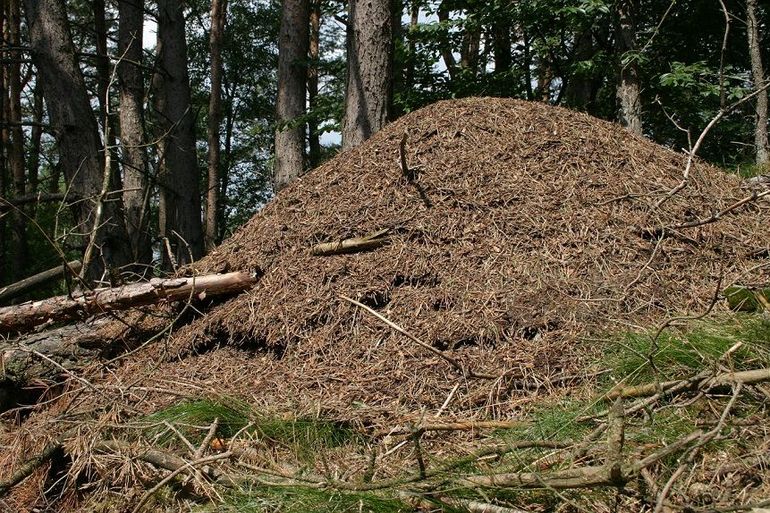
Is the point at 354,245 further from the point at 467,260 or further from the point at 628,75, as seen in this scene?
the point at 628,75

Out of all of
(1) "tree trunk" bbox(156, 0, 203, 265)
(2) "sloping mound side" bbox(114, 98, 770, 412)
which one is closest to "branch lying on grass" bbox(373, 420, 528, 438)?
(2) "sloping mound side" bbox(114, 98, 770, 412)

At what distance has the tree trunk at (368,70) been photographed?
676 cm

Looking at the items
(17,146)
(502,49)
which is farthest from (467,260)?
(17,146)

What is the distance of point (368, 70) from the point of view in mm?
6820

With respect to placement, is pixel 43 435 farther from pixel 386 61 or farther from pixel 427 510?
pixel 386 61

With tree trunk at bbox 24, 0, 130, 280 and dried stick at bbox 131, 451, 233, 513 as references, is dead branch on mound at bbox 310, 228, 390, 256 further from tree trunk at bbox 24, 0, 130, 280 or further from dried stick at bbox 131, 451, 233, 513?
tree trunk at bbox 24, 0, 130, 280

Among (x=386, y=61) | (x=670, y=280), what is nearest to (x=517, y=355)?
(x=670, y=280)

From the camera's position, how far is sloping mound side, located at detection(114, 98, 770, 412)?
3674mm

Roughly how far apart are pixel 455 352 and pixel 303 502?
1407 millimetres

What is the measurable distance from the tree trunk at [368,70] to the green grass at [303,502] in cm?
461

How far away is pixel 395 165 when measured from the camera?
16.0 feet

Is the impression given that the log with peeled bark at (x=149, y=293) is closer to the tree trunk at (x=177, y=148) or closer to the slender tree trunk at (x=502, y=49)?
the tree trunk at (x=177, y=148)

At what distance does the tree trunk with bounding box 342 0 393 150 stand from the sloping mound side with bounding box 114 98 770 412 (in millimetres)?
1667

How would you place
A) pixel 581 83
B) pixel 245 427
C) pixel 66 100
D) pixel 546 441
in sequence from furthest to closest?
pixel 581 83, pixel 66 100, pixel 245 427, pixel 546 441
